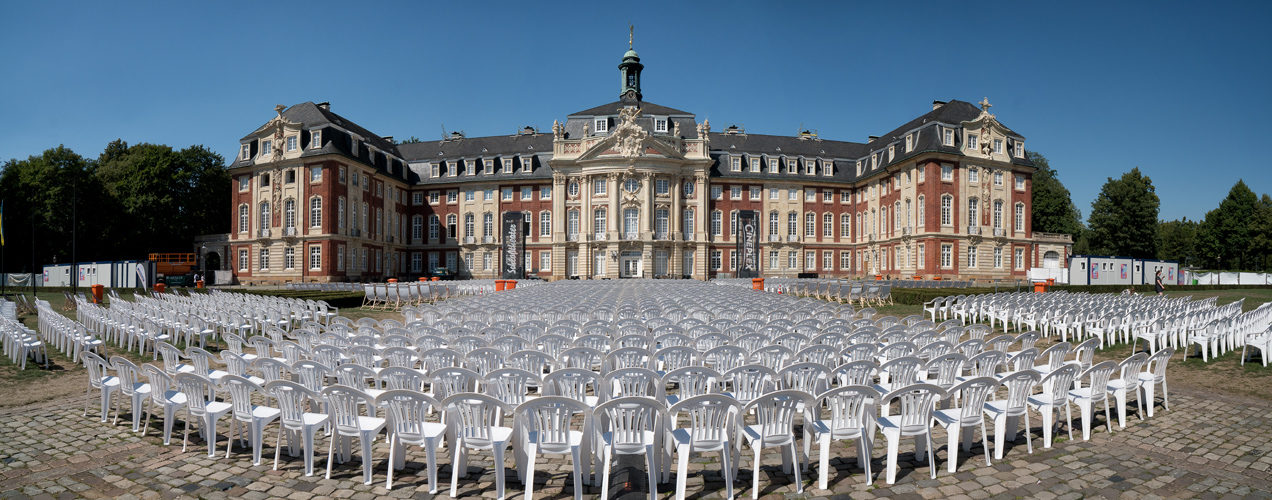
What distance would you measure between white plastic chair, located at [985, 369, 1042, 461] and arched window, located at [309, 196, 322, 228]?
4480cm

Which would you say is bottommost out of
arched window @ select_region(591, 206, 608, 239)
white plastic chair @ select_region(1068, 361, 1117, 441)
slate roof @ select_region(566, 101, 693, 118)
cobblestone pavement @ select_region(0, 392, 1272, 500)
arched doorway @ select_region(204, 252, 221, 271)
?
cobblestone pavement @ select_region(0, 392, 1272, 500)

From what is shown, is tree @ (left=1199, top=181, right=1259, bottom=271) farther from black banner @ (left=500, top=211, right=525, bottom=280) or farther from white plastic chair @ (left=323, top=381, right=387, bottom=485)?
white plastic chair @ (left=323, top=381, right=387, bottom=485)

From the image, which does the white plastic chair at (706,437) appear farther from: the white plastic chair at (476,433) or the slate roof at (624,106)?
the slate roof at (624,106)

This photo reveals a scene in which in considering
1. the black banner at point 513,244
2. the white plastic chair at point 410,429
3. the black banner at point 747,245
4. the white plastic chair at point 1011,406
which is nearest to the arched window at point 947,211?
the black banner at point 747,245

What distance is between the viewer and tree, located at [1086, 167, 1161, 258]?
53.1m

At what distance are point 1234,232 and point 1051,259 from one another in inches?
1180

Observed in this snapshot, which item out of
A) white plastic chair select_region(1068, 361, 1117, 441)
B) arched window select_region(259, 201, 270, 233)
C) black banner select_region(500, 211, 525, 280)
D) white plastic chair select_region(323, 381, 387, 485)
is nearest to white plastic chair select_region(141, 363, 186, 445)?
white plastic chair select_region(323, 381, 387, 485)

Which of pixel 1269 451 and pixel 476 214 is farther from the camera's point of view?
pixel 476 214

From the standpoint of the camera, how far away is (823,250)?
173 feet

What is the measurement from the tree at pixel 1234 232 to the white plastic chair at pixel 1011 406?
7409 centimetres

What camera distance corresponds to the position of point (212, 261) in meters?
48.0

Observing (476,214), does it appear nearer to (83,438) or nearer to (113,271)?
(113,271)

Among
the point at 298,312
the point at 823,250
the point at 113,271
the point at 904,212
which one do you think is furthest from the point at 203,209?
the point at 904,212

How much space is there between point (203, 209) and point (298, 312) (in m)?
47.2
